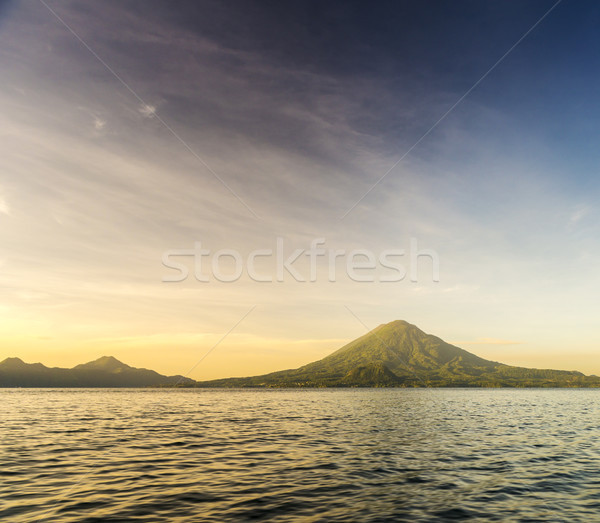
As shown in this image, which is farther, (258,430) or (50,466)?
(258,430)

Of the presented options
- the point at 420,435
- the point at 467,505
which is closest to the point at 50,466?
the point at 467,505

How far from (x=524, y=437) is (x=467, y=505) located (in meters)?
25.2

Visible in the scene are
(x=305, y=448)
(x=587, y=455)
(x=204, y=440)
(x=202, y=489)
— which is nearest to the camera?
(x=202, y=489)

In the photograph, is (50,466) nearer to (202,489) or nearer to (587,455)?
(202,489)

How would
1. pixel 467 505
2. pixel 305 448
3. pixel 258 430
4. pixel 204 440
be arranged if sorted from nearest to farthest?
1. pixel 467 505
2. pixel 305 448
3. pixel 204 440
4. pixel 258 430

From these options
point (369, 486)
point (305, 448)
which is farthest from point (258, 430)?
point (369, 486)

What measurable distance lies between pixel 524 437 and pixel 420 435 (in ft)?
31.1

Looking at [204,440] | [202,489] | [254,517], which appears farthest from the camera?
[204,440]

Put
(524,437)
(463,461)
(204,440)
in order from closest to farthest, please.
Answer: (463,461), (204,440), (524,437)

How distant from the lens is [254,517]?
50.1ft

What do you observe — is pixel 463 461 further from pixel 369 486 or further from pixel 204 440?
→ pixel 204 440

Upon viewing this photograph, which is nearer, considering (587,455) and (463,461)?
(463,461)

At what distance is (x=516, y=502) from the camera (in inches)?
685

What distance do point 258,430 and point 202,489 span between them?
23.8 metres
